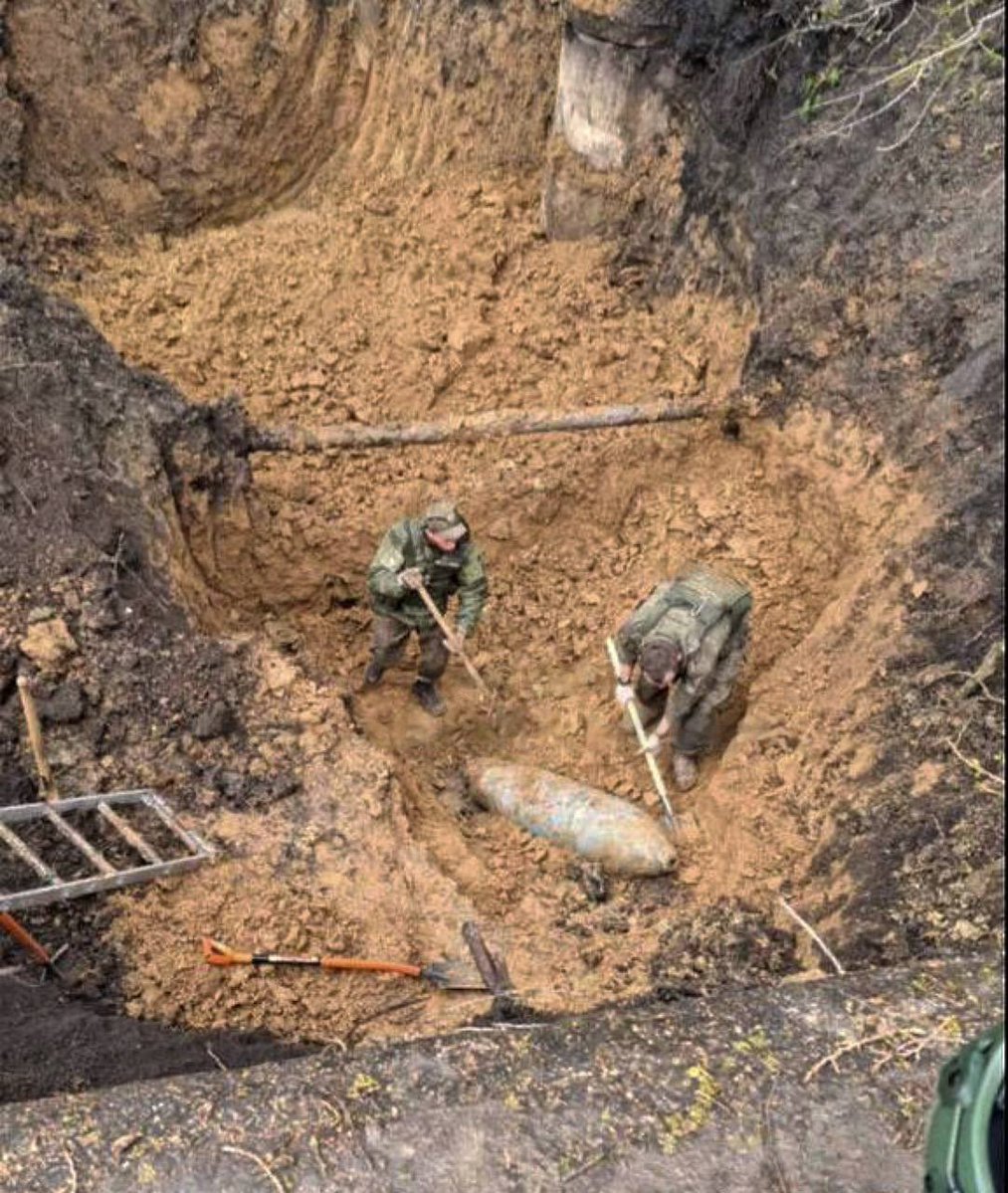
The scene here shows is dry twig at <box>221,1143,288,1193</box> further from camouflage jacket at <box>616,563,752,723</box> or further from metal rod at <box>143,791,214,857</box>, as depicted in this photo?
camouflage jacket at <box>616,563,752,723</box>

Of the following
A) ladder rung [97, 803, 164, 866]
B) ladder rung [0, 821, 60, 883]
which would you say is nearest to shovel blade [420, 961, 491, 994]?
ladder rung [97, 803, 164, 866]

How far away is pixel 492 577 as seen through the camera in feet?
28.1

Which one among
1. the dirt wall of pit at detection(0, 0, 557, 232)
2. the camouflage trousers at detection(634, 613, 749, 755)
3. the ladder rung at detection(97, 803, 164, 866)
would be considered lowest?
the ladder rung at detection(97, 803, 164, 866)

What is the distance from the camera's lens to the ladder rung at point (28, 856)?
5199mm

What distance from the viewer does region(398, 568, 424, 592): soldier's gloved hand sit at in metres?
7.04

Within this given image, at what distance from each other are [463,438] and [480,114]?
334cm

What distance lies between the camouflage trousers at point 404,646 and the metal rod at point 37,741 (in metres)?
2.36

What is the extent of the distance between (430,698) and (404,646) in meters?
0.45

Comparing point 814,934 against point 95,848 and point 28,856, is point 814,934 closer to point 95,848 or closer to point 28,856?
point 95,848

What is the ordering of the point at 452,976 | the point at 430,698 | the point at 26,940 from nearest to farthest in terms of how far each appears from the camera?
1. the point at 26,940
2. the point at 452,976
3. the point at 430,698

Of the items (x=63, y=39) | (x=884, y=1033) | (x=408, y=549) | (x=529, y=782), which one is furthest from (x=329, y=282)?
(x=884, y=1033)

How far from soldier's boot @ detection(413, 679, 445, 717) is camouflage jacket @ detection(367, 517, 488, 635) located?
2.10 feet

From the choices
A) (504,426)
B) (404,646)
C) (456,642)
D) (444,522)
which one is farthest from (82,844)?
(504,426)

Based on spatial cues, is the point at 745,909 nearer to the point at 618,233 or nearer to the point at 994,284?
the point at 994,284
